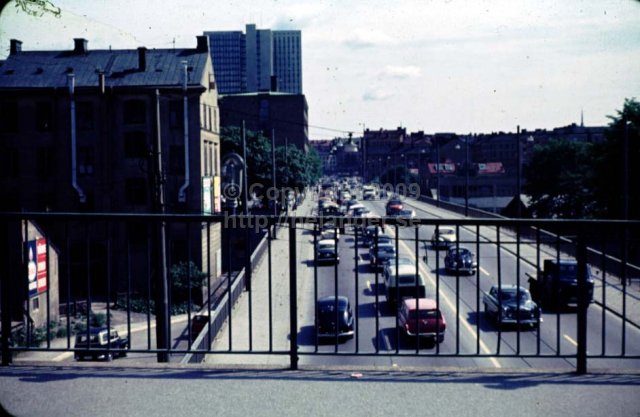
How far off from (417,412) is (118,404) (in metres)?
1.91

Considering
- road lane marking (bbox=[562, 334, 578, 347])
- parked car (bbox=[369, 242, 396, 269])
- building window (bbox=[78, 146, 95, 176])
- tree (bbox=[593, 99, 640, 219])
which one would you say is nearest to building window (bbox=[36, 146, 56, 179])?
building window (bbox=[78, 146, 95, 176])

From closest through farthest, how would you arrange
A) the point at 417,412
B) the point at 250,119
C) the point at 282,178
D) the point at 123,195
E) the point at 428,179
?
the point at 417,412, the point at 123,195, the point at 282,178, the point at 250,119, the point at 428,179

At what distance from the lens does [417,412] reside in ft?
13.2

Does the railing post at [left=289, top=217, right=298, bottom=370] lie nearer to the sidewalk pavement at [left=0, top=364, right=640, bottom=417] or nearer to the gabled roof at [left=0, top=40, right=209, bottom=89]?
the sidewalk pavement at [left=0, top=364, right=640, bottom=417]

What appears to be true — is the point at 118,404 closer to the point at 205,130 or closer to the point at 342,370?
the point at 342,370

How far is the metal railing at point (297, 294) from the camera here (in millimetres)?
4910

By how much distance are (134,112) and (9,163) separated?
28.1 feet

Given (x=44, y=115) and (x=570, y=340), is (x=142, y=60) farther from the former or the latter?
(x=570, y=340)

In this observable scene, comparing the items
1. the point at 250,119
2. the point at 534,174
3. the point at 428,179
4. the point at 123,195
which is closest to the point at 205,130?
the point at 123,195

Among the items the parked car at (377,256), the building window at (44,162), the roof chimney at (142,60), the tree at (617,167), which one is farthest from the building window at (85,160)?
the tree at (617,167)

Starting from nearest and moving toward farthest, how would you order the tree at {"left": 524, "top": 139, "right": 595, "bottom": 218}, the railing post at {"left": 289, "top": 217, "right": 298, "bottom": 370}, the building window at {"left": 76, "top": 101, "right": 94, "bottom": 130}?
the railing post at {"left": 289, "top": 217, "right": 298, "bottom": 370} < the building window at {"left": 76, "top": 101, "right": 94, "bottom": 130} < the tree at {"left": 524, "top": 139, "right": 595, "bottom": 218}

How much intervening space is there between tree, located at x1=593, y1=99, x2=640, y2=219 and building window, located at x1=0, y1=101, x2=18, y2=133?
3821 cm

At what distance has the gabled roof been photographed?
135 feet

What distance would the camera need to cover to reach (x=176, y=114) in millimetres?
41719
